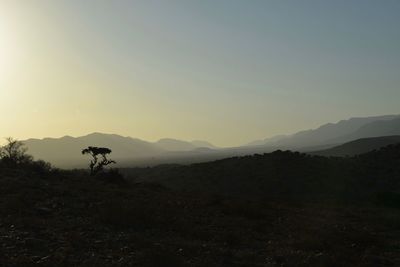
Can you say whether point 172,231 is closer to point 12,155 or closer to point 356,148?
point 12,155

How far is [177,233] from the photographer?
16.9 m

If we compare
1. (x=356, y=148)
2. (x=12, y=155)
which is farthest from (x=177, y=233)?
(x=356, y=148)

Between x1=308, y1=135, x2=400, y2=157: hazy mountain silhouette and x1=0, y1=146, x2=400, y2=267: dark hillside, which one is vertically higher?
x1=308, y1=135, x2=400, y2=157: hazy mountain silhouette

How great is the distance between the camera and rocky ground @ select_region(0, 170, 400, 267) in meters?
13.1

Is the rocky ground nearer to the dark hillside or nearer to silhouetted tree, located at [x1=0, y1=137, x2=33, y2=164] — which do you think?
the dark hillside

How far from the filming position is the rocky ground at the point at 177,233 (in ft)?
43.1

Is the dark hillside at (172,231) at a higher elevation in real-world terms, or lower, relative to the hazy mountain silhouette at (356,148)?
lower

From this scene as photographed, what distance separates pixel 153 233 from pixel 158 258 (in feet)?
14.0

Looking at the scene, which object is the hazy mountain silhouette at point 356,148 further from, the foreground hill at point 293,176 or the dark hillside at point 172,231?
the dark hillside at point 172,231

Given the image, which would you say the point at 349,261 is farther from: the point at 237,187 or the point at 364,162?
the point at 364,162

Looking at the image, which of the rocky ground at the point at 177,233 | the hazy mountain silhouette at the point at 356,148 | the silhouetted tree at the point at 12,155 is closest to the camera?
the rocky ground at the point at 177,233

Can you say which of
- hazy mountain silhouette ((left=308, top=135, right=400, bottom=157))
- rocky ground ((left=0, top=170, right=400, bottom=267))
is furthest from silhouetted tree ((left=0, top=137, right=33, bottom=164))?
hazy mountain silhouette ((left=308, top=135, right=400, bottom=157))

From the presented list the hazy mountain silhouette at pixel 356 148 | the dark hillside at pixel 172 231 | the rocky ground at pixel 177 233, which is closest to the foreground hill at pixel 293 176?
the dark hillside at pixel 172 231

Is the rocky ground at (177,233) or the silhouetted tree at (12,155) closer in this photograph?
the rocky ground at (177,233)
